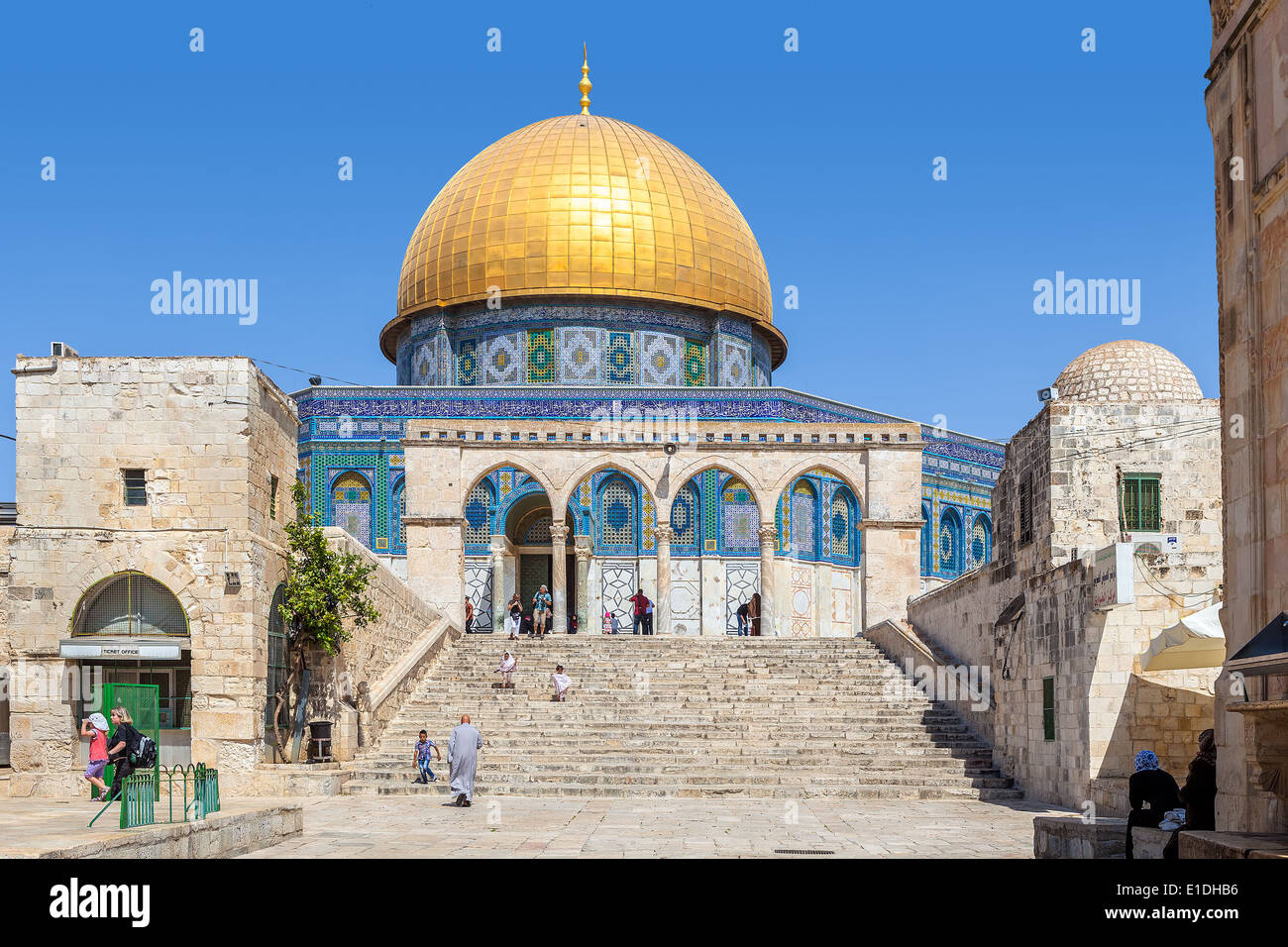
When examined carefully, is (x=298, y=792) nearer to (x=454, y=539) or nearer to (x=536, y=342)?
(x=454, y=539)

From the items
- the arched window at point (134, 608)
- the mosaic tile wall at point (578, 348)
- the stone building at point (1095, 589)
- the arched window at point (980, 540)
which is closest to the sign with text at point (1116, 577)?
the stone building at point (1095, 589)

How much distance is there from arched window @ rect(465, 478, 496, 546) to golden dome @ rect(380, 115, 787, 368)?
617cm

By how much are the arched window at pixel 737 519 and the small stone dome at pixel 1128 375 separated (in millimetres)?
8074

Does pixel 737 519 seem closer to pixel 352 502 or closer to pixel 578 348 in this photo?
pixel 578 348

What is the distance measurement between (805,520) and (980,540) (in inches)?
276

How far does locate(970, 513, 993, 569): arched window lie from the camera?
34.3 m

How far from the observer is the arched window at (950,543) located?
111 feet

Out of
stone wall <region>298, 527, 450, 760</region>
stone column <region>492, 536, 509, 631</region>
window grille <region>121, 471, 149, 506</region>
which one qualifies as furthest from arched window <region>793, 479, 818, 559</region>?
window grille <region>121, 471, 149, 506</region>

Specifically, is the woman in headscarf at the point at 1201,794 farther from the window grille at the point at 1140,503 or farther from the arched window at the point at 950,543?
the arched window at the point at 950,543

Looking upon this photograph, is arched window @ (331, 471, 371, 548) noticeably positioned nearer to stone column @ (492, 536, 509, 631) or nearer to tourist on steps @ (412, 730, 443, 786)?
stone column @ (492, 536, 509, 631)
